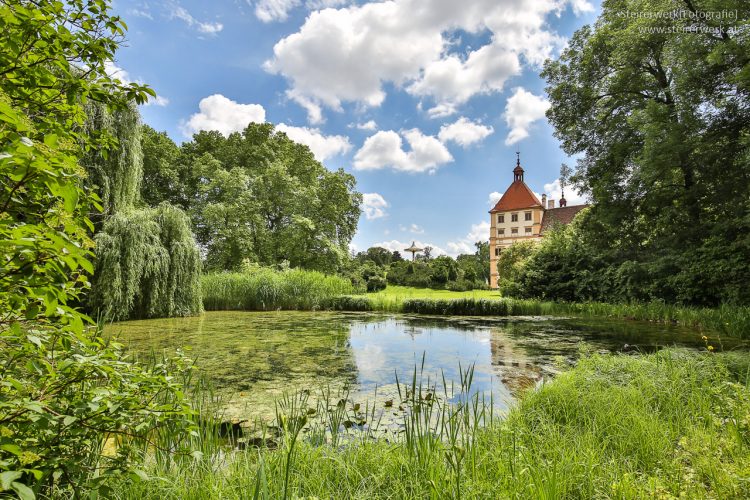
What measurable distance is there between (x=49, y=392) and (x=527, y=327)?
10.1 meters

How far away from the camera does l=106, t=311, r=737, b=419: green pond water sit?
4277 mm

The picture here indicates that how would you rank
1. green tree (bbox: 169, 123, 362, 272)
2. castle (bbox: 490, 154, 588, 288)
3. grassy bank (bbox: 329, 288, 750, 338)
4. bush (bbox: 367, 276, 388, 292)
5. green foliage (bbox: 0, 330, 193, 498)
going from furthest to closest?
castle (bbox: 490, 154, 588, 288) < bush (bbox: 367, 276, 388, 292) < green tree (bbox: 169, 123, 362, 272) < grassy bank (bbox: 329, 288, 750, 338) < green foliage (bbox: 0, 330, 193, 498)

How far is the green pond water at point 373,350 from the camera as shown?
14.0ft

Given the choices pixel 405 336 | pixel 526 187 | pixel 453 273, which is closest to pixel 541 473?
pixel 405 336

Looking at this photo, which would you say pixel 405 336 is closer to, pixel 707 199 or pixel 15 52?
pixel 15 52

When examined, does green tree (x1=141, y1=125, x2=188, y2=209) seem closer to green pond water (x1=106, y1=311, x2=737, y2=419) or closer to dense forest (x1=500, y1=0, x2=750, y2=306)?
green pond water (x1=106, y1=311, x2=737, y2=419)

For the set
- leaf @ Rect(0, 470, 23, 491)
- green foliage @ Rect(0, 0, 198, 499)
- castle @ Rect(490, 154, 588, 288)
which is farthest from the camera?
castle @ Rect(490, 154, 588, 288)

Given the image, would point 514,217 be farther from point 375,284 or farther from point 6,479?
point 6,479

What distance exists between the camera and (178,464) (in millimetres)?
2023

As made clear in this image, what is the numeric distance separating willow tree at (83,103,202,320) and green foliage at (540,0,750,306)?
45.1 feet

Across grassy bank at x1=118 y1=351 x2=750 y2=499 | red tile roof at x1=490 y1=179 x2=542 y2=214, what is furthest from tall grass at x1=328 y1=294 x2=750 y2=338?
red tile roof at x1=490 y1=179 x2=542 y2=214

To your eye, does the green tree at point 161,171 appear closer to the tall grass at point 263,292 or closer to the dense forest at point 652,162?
the tall grass at point 263,292

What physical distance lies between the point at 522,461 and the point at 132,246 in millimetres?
11434

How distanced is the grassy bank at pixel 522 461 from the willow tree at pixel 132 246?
32.4ft
